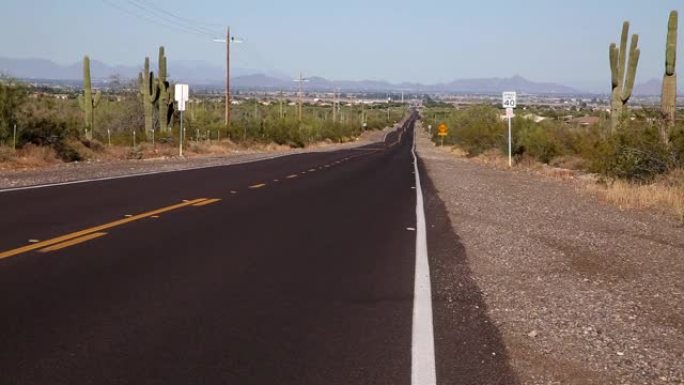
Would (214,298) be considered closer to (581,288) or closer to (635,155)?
(581,288)

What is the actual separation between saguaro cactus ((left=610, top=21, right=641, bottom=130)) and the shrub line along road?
1811cm

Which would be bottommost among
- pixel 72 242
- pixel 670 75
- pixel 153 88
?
pixel 72 242

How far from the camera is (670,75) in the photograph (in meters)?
26.6

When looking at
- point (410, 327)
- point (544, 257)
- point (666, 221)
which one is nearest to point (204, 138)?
point (666, 221)

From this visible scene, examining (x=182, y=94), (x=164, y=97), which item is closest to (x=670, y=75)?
(x=182, y=94)

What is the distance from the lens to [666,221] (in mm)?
17844

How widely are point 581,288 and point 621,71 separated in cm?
2494

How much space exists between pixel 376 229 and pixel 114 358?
8959 millimetres

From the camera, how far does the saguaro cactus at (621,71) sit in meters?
31.2

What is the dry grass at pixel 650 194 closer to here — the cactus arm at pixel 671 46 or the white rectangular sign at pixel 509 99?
the cactus arm at pixel 671 46

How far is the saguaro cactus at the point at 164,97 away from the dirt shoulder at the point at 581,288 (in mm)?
32677

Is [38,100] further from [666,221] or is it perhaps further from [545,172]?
[666,221]

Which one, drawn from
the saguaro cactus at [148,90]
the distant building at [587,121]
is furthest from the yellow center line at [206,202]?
the distant building at [587,121]

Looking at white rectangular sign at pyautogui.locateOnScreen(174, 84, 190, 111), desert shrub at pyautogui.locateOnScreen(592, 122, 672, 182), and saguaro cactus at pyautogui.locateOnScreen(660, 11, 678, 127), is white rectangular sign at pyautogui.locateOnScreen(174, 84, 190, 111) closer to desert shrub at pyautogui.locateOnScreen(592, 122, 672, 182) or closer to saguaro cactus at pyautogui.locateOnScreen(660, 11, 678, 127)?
desert shrub at pyautogui.locateOnScreen(592, 122, 672, 182)
